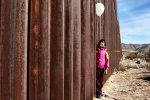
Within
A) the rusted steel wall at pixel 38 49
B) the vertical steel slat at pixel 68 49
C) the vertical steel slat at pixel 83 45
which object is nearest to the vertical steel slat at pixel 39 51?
the rusted steel wall at pixel 38 49

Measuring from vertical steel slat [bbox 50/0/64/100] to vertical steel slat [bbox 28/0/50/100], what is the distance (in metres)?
0.19

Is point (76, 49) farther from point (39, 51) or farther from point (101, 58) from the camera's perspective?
point (101, 58)

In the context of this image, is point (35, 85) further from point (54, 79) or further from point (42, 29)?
point (42, 29)

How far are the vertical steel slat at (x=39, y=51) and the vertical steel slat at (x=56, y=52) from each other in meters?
0.19

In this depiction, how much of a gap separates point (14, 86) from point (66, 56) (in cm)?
95

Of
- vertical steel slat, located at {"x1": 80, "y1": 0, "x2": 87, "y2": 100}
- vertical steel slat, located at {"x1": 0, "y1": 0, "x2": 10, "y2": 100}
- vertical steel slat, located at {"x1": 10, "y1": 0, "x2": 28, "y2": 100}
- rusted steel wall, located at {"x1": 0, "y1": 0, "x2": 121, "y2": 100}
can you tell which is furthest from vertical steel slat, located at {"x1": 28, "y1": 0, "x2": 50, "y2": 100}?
vertical steel slat, located at {"x1": 80, "y1": 0, "x2": 87, "y2": 100}

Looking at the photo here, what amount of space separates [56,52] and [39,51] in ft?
1.12

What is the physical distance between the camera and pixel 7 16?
6.05ft

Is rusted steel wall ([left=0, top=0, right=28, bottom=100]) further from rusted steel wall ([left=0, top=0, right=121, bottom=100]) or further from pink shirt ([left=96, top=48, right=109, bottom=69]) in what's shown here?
pink shirt ([left=96, top=48, right=109, bottom=69])

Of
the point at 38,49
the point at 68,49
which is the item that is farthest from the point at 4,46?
the point at 68,49

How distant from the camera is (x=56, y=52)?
8.21 feet

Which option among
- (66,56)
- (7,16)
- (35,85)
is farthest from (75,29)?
(7,16)

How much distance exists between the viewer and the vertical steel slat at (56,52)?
2485 millimetres

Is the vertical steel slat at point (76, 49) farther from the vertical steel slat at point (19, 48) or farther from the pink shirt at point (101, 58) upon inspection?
the pink shirt at point (101, 58)
